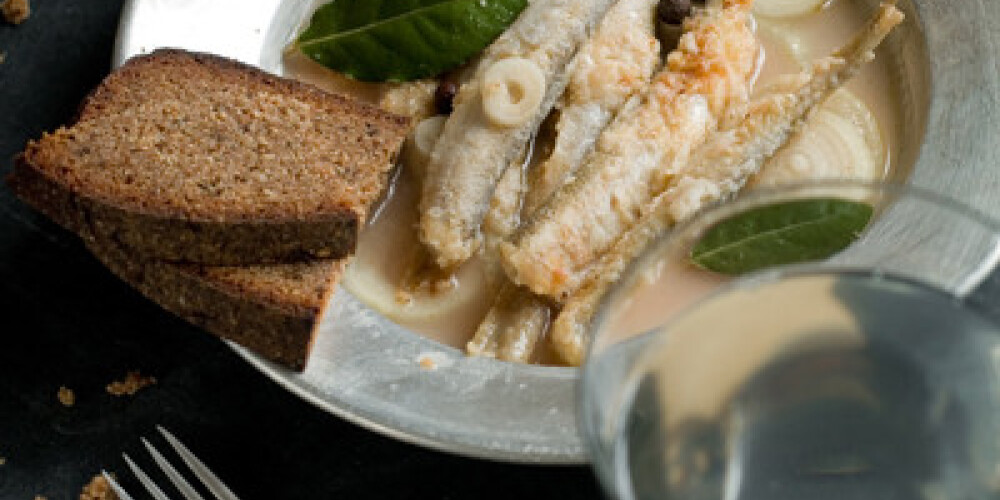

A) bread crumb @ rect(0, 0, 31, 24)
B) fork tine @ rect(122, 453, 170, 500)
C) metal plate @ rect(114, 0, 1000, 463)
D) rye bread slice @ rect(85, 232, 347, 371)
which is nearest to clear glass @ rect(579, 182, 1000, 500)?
metal plate @ rect(114, 0, 1000, 463)

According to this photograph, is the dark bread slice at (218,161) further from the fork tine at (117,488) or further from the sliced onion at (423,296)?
the fork tine at (117,488)

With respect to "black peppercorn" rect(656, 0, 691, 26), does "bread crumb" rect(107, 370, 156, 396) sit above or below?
below

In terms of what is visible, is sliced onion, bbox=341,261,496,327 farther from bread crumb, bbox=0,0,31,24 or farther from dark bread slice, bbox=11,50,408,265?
bread crumb, bbox=0,0,31,24

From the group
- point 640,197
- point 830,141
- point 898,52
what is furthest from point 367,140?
point 898,52

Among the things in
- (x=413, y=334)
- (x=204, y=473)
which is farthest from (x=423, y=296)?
(x=204, y=473)

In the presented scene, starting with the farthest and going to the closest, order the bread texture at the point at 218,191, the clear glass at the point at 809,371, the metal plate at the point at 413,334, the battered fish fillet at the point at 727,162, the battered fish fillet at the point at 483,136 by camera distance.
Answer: the battered fish fillet at the point at 483,136 < the battered fish fillet at the point at 727,162 < the bread texture at the point at 218,191 < the metal plate at the point at 413,334 < the clear glass at the point at 809,371

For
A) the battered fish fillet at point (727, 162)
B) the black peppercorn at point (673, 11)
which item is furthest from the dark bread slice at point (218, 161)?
the black peppercorn at point (673, 11)
